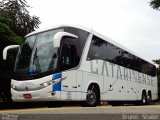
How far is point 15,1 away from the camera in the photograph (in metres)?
25.9

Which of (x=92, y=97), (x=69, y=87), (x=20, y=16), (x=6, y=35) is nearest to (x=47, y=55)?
(x=69, y=87)

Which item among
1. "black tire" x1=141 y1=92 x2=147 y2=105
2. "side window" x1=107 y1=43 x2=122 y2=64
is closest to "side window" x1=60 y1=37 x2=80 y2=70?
"side window" x1=107 y1=43 x2=122 y2=64

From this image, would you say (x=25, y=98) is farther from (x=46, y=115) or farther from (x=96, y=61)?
(x=46, y=115)

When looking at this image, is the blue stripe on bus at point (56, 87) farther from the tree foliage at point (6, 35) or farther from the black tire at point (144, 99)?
the black tire at point (144, 99)

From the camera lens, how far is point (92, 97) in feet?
44.8


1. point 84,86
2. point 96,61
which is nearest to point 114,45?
point 96,61

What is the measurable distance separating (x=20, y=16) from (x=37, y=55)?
13.3 metres

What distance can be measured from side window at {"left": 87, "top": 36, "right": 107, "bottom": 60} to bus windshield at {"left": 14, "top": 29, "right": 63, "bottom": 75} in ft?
5.33

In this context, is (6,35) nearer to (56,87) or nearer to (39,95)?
(39,95)

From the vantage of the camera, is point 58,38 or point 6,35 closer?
point 58,38

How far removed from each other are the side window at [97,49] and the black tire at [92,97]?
1201 mm

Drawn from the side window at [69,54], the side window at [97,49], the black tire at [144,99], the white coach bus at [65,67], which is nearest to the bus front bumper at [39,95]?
the white coach bus at [65,67]

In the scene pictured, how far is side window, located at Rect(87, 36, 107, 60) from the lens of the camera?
550 inches

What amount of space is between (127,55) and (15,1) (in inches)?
411
